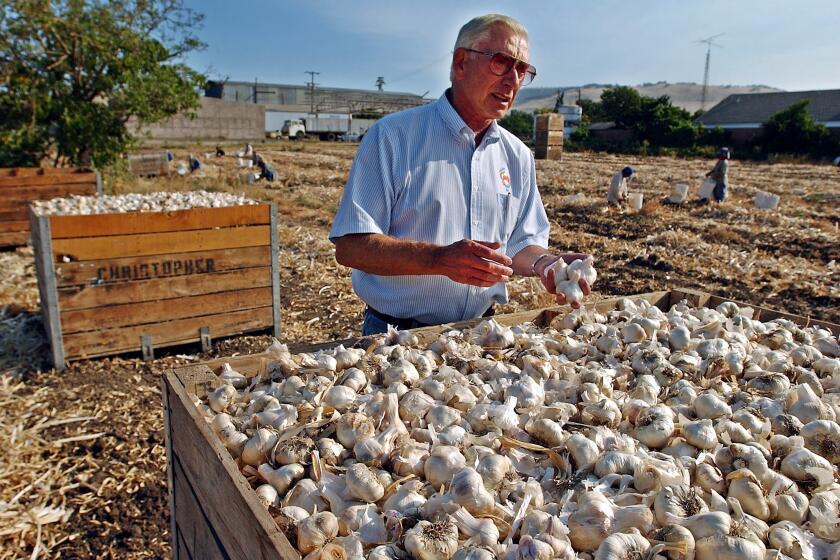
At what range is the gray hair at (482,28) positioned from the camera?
2.37 m

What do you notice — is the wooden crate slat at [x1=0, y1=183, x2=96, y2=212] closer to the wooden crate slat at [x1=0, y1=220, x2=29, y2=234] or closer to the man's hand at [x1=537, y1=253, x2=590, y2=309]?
the wooden crate slat at [x1=0, y1=220, x2=29, y2=234]

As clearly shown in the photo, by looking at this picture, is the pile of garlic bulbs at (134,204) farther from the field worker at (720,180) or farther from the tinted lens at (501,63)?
the field worker at (720,180)

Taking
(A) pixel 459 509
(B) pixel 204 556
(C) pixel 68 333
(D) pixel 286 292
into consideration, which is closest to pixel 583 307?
(A) pixel 459 509

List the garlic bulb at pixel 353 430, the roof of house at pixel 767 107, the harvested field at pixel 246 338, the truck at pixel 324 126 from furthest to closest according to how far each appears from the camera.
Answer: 1. the truck at pixel 324 126
2. the roof of house at pixel 767 107
3. the harvested field at pixel 246 338
4. the garlic bulb at pixel 353 430

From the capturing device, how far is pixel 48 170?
319 inches

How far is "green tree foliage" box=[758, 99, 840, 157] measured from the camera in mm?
36875

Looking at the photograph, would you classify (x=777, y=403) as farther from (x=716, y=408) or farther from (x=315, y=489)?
(x=315, y=489)

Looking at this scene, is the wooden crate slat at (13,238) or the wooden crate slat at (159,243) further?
the wooden crate slat at (13,238)

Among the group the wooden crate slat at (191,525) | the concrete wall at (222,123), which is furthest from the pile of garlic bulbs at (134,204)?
the concrete wall at (222,123)

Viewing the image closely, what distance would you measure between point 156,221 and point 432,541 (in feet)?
14.4

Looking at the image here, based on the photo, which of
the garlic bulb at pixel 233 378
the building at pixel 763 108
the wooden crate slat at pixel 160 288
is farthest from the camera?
the building at pixel 763 108

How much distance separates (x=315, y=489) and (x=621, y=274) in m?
Answer: 8.00

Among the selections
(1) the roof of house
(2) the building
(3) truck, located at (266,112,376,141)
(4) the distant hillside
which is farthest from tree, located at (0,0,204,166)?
(4) the distant hillside

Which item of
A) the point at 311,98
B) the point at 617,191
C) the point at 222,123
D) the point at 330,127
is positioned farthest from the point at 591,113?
the point at 617,191
